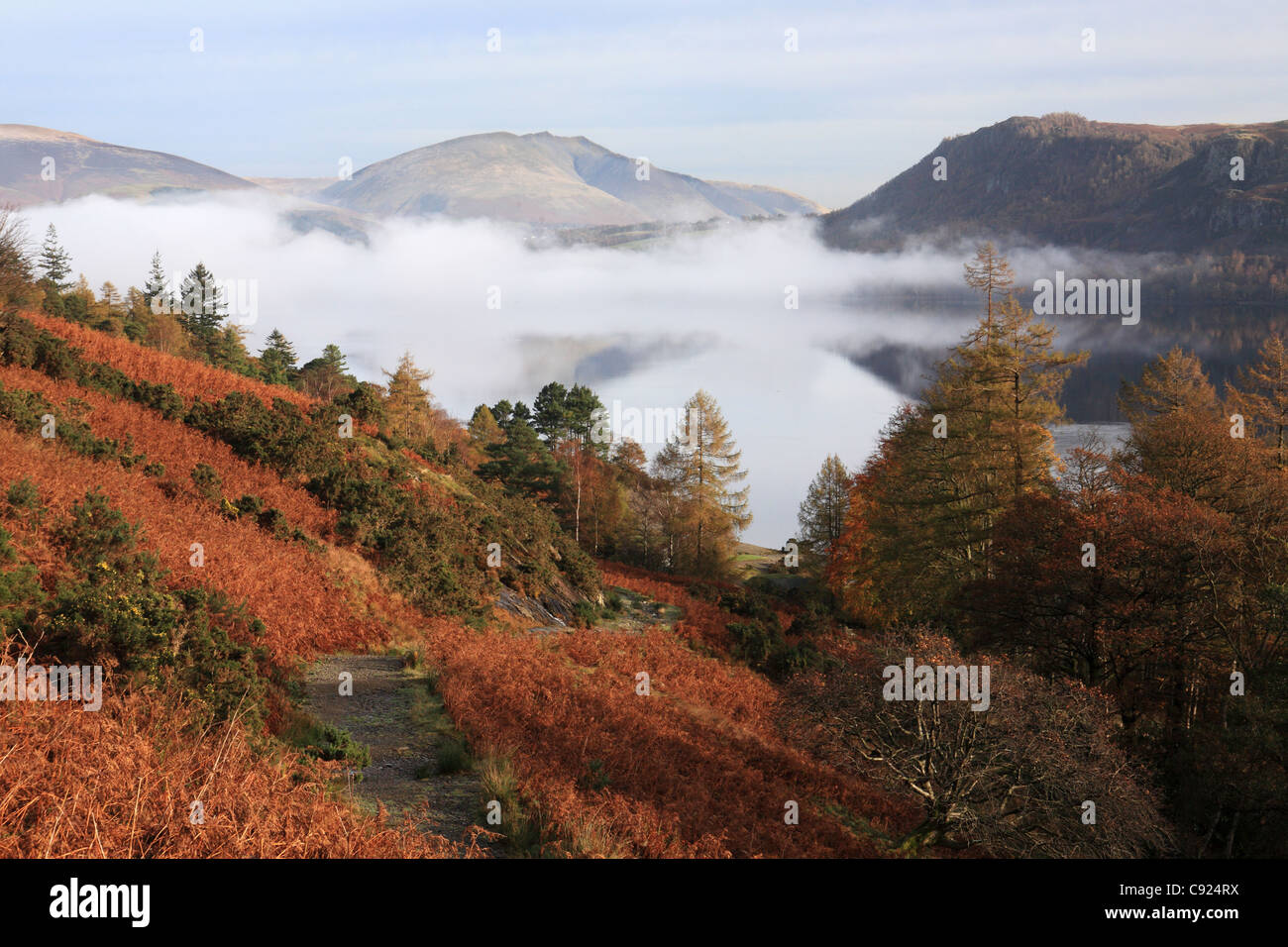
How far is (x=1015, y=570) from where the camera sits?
21.3m

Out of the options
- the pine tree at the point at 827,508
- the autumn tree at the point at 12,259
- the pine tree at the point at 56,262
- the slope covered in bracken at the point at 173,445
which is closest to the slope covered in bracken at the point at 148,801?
the slope covered in bracken at the point at 173,445

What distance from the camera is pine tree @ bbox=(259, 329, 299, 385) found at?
5122 centimetres

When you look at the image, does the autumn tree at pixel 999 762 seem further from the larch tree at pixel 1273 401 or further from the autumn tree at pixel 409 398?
the autumn tree at pixel 409 398

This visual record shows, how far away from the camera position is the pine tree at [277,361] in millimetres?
51219

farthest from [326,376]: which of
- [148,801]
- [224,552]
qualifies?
[148,801]

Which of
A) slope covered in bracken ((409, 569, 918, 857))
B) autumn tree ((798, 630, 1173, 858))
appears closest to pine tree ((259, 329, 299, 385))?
slope covered in bracken ((409, 569, 918, 857))

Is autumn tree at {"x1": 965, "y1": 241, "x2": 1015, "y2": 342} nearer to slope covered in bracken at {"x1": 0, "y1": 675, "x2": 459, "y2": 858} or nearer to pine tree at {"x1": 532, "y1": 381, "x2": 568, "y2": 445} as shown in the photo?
slope covered in bracken at {"x1": 0, "y1": 675, "x2": 459, "y2": 858}

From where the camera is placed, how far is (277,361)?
59094 millimetres

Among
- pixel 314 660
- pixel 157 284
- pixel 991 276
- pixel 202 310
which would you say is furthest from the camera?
pixel 157 284

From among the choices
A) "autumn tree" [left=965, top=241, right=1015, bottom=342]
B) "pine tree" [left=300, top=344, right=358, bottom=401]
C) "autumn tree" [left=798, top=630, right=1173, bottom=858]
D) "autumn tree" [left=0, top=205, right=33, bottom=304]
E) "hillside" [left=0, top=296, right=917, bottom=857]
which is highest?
"autumn tree" [left=965, top=241, right=1015, bottom=342]

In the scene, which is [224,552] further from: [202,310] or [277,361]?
[202,310]

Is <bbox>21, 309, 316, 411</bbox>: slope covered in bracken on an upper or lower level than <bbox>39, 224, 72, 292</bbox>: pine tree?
lower
